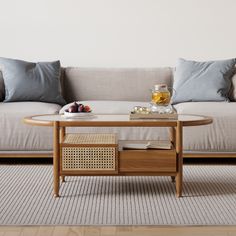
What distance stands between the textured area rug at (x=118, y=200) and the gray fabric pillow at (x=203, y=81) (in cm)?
83

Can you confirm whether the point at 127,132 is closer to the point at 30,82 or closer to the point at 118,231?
the point at 30,82

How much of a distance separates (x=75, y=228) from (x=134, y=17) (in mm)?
2929

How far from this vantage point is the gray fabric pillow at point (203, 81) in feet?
13.8

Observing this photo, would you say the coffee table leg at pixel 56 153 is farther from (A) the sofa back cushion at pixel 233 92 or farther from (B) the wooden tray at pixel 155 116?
(A) the sofa back cushion at pixel 233 92

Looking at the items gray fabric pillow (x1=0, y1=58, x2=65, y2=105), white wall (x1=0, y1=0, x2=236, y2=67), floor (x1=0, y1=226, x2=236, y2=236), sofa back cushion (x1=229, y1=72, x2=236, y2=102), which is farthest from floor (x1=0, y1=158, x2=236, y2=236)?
white wall (x1=0, y1=0, x2=236, y2=67)

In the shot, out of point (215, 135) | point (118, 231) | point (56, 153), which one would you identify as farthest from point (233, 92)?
point (118, 231)

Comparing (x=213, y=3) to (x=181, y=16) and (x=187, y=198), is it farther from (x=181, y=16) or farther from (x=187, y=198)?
(x=187, y=198)

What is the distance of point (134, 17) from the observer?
479 centimetres

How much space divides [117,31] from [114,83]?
611mm

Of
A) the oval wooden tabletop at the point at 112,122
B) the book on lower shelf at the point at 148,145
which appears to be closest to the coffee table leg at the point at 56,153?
the oval wooden tabletop at the point at 112,122

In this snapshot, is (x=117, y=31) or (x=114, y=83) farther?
(x=117, y=31)

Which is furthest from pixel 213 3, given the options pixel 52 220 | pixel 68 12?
pixel 52 220

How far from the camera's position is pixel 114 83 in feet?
14.6

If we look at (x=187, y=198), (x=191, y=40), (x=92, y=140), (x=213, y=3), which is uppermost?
(x=213, y=3)
